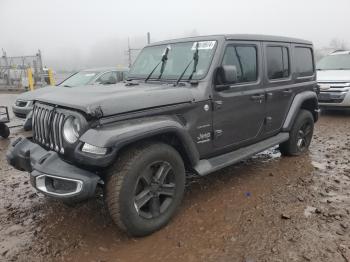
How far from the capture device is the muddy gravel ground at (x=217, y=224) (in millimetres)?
2979

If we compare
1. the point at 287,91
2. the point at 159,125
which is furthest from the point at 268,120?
the point at 159,125

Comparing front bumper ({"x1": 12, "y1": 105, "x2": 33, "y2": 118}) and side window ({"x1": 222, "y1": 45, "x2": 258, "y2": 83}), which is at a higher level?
side window ({"x1": 222, "y1": 45, "x2": 258, "y2": 83})

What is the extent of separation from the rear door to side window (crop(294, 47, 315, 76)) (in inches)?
11.6

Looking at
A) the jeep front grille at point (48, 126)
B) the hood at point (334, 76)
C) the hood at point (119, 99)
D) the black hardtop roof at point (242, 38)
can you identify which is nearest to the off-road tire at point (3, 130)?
the jeep front grille at point (48, 126)

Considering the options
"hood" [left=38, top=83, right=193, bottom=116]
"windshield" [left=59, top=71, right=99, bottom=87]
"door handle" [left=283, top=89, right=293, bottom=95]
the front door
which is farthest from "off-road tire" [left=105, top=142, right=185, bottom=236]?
"windshield" [left=59, top=71, right=99, bottom=87]

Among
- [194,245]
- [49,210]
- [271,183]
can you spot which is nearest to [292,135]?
[271,183]

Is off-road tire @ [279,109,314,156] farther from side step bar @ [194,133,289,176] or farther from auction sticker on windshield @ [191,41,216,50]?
auction sticker on windshield @ [191,41,216,50]

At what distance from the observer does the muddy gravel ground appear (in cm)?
298

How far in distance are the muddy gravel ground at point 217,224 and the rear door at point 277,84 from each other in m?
0.79

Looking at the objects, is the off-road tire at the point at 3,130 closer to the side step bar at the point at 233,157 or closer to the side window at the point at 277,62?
the side step bar at the point at 233,157

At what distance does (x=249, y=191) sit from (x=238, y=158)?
1.57ft

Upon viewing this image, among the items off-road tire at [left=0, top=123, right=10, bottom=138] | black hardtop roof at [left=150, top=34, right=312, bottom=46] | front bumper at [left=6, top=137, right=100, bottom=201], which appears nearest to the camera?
front bumper at [left=6, top=137, right=100, bottom=201]

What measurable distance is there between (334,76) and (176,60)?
22.9 ft

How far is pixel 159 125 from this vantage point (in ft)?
10.2
